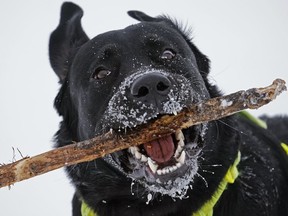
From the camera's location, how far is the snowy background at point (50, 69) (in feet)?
25.4

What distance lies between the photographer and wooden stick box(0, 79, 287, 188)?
2.72 meters

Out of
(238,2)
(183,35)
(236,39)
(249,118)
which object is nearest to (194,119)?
(183,35)

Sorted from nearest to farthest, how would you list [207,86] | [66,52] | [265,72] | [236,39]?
[207,86], [66,52], [265,72], [236,39]

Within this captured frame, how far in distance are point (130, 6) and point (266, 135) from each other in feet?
47.3

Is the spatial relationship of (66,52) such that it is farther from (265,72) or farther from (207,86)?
(265,72)

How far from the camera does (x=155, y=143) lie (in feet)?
9.62

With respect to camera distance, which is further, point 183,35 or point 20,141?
point 20,141

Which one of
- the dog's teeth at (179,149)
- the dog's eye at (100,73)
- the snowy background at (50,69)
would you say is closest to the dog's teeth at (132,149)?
the dog's teeth at (179,149)

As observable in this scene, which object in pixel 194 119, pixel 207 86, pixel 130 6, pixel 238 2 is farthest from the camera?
pixel 130 6

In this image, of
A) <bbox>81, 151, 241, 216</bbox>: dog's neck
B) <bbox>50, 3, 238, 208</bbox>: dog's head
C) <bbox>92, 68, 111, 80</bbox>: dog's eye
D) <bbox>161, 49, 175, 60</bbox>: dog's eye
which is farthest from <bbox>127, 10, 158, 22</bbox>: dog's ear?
<bbox>81, 151, 241, 216</bbox>: dog's neck

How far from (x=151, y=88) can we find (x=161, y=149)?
480mm

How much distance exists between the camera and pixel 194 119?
2.73 meters

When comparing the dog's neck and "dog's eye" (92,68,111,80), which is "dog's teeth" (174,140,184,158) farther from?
"dog's eye" (92,68,111,80)

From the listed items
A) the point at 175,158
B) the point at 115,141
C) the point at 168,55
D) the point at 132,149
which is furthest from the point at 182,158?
the point at 168,55
